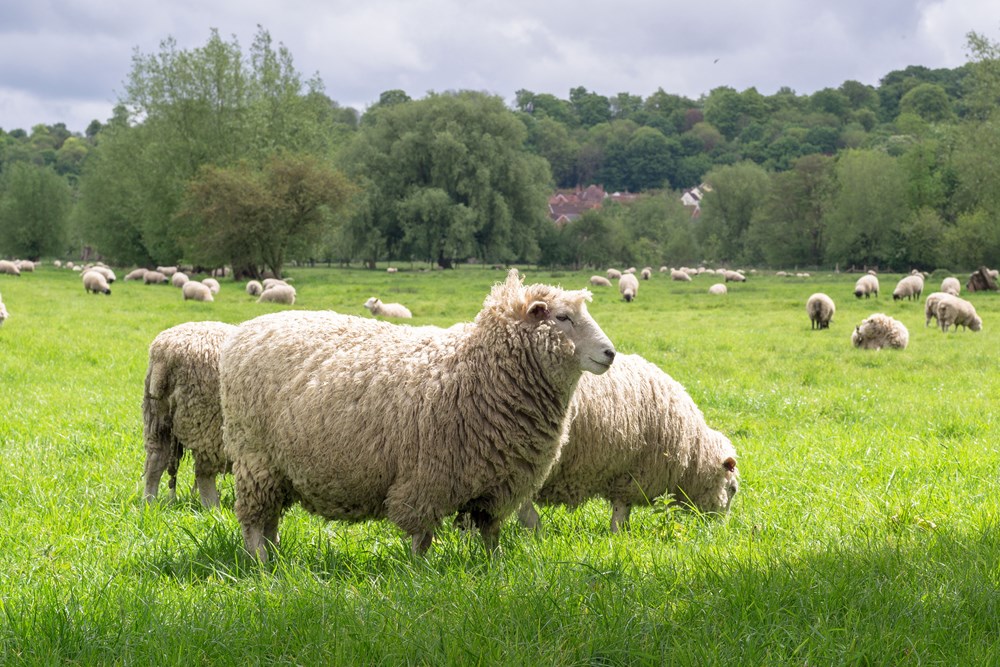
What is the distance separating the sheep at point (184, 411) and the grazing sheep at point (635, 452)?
86.2 inches

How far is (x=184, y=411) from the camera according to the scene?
228 inches

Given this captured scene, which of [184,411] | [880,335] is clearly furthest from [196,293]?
[184,411]

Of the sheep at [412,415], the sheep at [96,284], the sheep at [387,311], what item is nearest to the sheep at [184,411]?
the sheep at [412,415]

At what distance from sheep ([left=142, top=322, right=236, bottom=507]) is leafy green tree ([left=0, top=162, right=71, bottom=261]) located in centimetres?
7853

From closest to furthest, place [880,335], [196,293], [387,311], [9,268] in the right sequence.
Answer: [880,335] → [387,311] → [196,293] → [9,268]

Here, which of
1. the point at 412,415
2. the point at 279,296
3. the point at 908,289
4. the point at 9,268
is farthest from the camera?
the point at 9,268

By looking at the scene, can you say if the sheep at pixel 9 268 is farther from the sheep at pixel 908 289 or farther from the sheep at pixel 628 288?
the sheep at pixel 908 289

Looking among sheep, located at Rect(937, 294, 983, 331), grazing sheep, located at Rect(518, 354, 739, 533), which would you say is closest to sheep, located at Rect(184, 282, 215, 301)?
sheep, located at Rect(937, 294, 983, 331)

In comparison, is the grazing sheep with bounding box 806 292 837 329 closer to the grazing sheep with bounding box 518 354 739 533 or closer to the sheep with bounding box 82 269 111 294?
the grazing sheep with bounding box 518 354 739 533

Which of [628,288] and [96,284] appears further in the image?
[628,288]

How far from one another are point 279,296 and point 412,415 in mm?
24781

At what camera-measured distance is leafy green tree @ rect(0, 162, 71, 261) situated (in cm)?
7381

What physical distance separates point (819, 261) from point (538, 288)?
7837 centimetres

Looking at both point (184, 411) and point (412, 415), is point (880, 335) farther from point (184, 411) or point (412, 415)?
point (412, 415)
